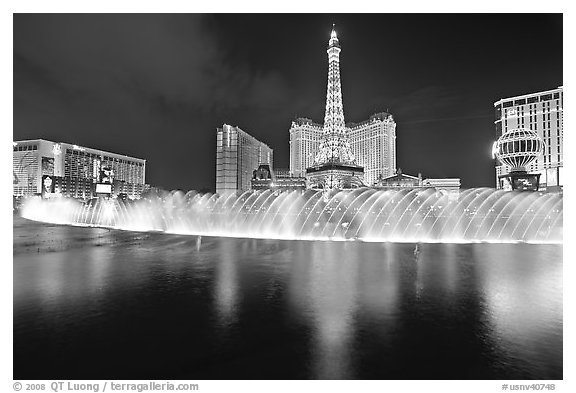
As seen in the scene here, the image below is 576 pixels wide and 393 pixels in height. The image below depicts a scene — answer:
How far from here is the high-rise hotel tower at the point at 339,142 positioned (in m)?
Answer: 97.6

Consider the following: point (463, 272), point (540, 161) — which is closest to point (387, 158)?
point (540, 161)

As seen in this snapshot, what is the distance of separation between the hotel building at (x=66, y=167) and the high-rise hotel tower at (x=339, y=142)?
60629mm

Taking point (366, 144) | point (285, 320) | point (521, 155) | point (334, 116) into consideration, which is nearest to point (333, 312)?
point (285, 320)

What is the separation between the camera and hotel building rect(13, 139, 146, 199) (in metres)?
91.6

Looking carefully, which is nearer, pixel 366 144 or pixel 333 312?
pixel 333 312

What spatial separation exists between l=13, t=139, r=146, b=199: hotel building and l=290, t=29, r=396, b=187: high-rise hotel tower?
60629 mm

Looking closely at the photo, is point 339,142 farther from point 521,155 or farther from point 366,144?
point 521,155

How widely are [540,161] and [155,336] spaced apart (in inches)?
4784

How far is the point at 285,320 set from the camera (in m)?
5.88

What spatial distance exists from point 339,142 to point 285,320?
94.6m

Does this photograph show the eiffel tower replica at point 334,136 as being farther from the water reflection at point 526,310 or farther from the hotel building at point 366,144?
the water reflection at point 526,310

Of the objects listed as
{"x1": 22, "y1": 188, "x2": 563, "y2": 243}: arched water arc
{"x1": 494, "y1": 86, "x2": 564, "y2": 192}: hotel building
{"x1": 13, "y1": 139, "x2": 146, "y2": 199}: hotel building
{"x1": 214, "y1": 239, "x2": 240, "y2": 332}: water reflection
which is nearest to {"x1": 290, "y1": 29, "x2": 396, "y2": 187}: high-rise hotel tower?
{"x1": 494, "y1": 86, "x2": 564, "y2": 192}: hotel building

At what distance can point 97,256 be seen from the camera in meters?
12.3

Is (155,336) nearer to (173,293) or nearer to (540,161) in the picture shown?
(173,293)
